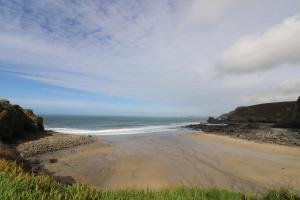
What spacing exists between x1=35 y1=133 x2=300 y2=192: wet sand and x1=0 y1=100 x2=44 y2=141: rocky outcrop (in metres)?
5.10

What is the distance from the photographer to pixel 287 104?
69.5 metres

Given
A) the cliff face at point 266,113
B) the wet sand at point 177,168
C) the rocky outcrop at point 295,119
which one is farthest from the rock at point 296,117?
the wet sand at point 177,168

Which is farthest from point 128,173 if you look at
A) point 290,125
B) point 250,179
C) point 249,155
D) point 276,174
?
point 290,125

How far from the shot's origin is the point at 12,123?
72.9 feet

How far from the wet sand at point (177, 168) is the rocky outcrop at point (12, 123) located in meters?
5.10

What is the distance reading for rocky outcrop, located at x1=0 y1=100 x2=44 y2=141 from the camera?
2084 centimetres

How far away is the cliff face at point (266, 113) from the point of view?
67.4 m

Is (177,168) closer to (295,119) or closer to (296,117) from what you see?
(295,119)

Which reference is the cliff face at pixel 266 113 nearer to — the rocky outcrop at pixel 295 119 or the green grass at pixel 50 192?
the rocky outcrop at pixel 295 119

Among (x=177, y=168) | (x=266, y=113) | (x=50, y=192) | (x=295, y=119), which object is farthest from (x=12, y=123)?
(x=266, y=113)

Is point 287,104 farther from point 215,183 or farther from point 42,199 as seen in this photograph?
point 42,199

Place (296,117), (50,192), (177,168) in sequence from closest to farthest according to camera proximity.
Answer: (50,192), (177,168), (296,117)

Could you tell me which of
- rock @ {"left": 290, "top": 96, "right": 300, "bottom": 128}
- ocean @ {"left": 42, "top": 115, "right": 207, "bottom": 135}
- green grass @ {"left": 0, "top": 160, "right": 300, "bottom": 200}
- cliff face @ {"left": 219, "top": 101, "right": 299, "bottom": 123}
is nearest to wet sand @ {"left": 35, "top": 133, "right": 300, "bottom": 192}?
green grass @ {"left": 0, "top": 160, "right": 300, "bottom": 200}

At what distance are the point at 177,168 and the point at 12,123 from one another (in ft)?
48.7
